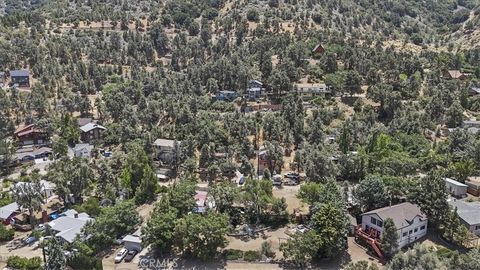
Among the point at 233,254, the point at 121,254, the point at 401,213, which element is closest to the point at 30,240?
the point at 121,254

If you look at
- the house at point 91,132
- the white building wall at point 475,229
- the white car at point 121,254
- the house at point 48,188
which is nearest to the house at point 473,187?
the white building wall at point 475,229

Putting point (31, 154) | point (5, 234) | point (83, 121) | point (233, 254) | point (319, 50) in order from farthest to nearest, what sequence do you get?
1. point (319, 50)
2. point (83, 121)
3. point (31, 154)
4. point (5, 234)
5. point (233, 254)

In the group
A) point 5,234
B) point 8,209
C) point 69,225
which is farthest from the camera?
point 8,209

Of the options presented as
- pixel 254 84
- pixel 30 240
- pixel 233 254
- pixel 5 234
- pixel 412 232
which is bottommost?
pixel 30 240

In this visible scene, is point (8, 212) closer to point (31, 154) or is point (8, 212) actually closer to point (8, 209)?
point (8, 209)

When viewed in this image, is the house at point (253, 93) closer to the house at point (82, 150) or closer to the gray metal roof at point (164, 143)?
the gray metal roof at point (164, 143)

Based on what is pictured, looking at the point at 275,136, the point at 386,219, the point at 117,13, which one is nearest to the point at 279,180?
the point at 275,136

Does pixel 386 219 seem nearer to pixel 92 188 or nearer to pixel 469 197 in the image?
pixel 469 197
